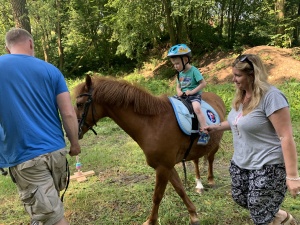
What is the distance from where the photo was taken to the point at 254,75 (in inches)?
84.1

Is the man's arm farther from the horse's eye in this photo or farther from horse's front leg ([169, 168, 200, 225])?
horse's front leg ([169, 168, 200, 225])

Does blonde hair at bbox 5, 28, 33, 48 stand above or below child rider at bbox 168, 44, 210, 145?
above

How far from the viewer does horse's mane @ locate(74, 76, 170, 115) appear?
3.02 metres

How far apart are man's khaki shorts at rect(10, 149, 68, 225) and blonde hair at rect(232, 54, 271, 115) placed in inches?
62.5

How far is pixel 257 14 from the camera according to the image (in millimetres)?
18016

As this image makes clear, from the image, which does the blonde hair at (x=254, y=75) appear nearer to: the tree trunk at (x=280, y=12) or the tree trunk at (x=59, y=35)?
the tree trunk at (x=280, y=12)

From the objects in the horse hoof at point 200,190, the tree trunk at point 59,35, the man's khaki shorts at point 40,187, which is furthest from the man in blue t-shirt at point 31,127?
the tree trunk at point 59,35

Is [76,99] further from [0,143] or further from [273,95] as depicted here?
[273,95]

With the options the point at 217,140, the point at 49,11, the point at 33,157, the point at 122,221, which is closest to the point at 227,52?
the point at 49,11

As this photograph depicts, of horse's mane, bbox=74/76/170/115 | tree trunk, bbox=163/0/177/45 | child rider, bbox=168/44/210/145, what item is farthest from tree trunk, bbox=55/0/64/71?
horse's mane, bbox=74/76/170/115

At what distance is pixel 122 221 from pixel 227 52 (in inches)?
563

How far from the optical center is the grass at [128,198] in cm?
344

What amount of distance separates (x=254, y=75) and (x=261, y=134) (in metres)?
0.46

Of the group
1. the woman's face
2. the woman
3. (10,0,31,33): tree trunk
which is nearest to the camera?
the woman
